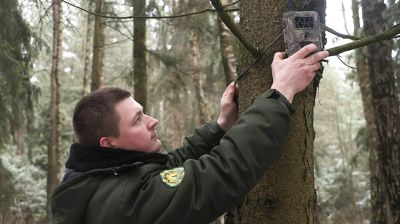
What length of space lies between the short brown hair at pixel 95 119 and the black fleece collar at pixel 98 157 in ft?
0.18

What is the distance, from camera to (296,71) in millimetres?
1657

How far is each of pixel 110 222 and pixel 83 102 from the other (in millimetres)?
511

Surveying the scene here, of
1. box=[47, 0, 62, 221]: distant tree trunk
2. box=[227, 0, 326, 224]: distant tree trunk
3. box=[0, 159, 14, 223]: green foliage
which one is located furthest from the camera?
box=[47, 0, 62, 221]: distant tree trunk

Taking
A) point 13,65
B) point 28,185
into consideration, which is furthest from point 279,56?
point 28,185

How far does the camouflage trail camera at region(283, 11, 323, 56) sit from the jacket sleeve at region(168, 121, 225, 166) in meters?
0.60

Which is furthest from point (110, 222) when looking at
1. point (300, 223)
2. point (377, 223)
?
point (377, 223)

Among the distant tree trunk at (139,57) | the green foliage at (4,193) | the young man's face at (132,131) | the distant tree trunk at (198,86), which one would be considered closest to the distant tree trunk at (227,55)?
the distant tree trunk at (139,57)

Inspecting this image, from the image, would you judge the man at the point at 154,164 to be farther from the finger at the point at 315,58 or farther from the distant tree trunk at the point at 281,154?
the distant tree trunk at the point at 281,154

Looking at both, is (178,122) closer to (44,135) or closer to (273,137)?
(44,135)

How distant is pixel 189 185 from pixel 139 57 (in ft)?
22.3

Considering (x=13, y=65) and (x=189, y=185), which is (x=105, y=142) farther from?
(x=13, y=65)

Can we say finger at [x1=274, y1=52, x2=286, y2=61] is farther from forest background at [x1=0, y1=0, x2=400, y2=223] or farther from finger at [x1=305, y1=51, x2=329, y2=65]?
forest background at [x1=0, y1=0, x2=400, y2=223]

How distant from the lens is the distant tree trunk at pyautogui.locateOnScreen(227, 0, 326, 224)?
1.86 metres

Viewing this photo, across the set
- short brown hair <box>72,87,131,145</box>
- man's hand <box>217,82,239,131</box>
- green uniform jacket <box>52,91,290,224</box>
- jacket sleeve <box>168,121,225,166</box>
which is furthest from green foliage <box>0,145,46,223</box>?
green uniform jacket <box>52,91,290,224</box>
